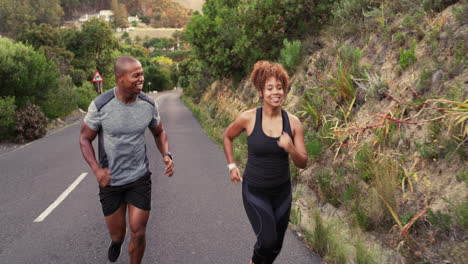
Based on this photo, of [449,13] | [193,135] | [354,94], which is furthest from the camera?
[193,135]

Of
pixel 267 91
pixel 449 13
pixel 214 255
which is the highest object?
pixel 449 13

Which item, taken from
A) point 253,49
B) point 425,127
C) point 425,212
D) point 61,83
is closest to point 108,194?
point 425,212

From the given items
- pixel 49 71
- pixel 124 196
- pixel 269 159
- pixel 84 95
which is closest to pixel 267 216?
pixel 269 159

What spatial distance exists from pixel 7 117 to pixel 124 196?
1244 cm

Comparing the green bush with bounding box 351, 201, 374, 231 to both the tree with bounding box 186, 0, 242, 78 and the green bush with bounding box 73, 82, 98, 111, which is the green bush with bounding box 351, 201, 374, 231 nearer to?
the tree with bounding box 186, 0, 242, 78

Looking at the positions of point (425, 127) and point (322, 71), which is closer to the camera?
point (425, 127)

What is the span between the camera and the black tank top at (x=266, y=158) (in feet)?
10.2

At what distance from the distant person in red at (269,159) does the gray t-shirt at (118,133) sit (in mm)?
1011

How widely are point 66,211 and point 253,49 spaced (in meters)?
9.34

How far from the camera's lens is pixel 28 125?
14273 millimetres

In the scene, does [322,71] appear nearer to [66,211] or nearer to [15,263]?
[66,211]

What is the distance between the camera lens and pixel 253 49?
13344 millimetres

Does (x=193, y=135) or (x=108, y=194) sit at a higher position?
(x=108, y=194)

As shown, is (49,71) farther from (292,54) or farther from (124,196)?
(124,196)
